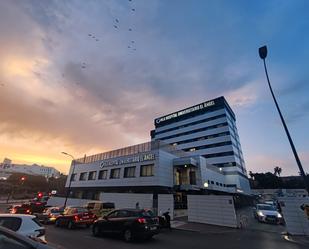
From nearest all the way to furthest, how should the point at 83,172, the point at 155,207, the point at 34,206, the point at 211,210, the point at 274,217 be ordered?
the point at 211,210 → the point at 274,217 → the point at 155,207 → the point at 34,206 → the point at 83,172

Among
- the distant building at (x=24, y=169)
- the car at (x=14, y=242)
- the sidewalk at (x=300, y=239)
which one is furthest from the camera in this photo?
the distant building at (x=24, y=169)

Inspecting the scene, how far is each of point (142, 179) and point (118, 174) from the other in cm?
614

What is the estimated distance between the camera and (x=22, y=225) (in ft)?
22.2

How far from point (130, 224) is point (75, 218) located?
7.01 meters

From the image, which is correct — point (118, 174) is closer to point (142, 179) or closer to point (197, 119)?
point (142, 179)

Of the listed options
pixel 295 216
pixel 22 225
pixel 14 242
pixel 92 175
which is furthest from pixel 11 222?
pixel 92 175

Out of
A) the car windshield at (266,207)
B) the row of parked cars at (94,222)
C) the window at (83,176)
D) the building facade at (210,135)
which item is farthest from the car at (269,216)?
the building facade at (210,135)

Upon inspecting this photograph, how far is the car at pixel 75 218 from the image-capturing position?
1590 centimetres

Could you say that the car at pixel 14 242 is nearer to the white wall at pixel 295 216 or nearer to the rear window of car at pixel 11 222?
the rear window of car at pixel 11 222

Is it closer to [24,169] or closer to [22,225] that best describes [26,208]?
[22,225]

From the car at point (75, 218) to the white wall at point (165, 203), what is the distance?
727cm

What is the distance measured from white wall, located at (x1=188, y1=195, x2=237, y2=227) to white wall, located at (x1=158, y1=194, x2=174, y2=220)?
6.45ft

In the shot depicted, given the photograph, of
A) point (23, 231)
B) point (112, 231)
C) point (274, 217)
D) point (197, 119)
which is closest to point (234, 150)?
point (197, 119)

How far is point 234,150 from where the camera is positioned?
69.9m
